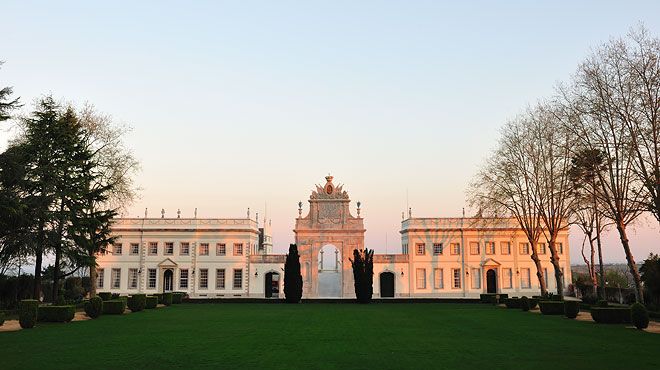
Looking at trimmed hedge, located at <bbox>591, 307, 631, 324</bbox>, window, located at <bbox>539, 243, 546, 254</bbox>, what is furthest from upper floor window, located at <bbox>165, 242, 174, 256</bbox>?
trimmed hedge, located at <bbox>591, 307, 631, 324</bbox>

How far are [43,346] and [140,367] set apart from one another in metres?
6.15

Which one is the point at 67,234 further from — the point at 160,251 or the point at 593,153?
the point at 593,153

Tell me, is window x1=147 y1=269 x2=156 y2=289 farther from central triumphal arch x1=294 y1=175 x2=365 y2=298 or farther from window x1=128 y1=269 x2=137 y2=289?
central triumphal arch x1=294 y1=175 x2=365 y2=298

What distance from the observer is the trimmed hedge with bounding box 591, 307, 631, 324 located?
27.3m

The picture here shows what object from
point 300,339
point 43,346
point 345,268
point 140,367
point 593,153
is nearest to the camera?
point 140,367

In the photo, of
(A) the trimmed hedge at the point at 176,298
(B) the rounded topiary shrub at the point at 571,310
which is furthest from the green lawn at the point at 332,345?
(A) the trimmed hedge at the point at 176,298

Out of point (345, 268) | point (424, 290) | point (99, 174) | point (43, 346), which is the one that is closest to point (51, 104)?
point (99, 174)

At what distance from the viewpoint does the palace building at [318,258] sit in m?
59.8

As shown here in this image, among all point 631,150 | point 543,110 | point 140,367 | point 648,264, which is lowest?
point 140,367

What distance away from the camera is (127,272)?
2435 inches

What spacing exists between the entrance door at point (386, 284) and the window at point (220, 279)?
16951 mm

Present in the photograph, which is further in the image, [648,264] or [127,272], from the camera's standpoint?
[127,272]

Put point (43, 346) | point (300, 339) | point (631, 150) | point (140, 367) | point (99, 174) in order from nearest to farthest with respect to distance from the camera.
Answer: point (140, 367) → point (43, 346) → point (300, 339) → point (631, 150) → point (99, 174)

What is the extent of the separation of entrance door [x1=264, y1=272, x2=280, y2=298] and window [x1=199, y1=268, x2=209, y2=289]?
6.34m
